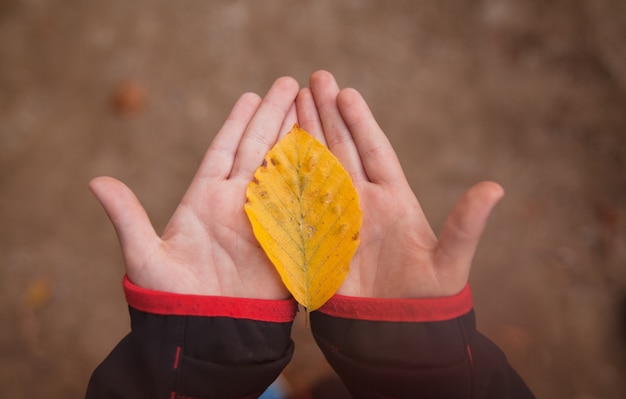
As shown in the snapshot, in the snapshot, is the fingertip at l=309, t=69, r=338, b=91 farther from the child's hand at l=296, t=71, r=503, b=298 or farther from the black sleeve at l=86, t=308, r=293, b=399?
the black sleeve at l=86, t=308, r=293, b=399

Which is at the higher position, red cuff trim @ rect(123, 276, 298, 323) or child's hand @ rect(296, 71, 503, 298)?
child's hand @ rect(296, 71, 503, 298)

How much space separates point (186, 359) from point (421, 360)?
1.44ft

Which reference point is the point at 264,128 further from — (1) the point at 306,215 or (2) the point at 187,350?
(2) the point at 187,350

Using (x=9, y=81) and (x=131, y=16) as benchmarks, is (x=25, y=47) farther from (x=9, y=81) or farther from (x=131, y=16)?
(x=131, y=16)

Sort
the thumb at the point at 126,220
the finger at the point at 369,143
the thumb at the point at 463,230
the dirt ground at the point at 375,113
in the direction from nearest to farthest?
the thumb at the point at 463,230, the thumb at the point at 126,220, the finger at the point at 369,143, the dirt ground at the point at 375,113

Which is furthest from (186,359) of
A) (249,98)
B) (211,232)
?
(249,98)

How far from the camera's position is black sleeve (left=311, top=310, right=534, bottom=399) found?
2.96 feet

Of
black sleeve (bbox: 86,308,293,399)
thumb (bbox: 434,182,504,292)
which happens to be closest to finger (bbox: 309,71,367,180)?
thumb (bbox: 434,182,504,292)

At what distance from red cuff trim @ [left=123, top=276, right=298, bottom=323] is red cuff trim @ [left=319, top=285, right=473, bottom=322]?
18 cm

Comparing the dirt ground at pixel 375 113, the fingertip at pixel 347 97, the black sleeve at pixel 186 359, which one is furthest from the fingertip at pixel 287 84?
the dirt ground at pixel 375 113

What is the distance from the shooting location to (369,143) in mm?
1054

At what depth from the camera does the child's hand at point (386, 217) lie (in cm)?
85

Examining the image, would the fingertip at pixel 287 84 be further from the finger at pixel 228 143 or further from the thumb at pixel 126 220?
the thumb at pixel 126 220

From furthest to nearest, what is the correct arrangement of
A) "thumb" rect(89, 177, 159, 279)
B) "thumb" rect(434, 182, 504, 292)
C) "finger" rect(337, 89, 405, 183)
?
1. "finger" rect(337, 89, 405, 183)
2. "thumb" rect(89, 177, 159, 279)
3. "thumb" rect(434, 182, 504, 292)
